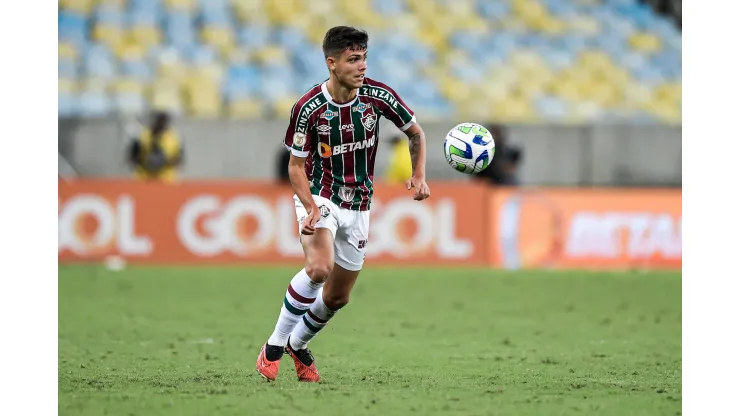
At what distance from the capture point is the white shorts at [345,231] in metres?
8.23

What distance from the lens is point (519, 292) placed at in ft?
49.5

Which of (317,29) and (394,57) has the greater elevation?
(317,29)

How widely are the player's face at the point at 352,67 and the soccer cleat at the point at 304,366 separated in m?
1.88

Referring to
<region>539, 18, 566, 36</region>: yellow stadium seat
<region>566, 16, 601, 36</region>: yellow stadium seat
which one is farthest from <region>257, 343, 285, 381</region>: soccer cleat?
<region>566, 16, 601, 36</region>: yellow stadium seat

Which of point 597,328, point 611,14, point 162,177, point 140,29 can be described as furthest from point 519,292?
point 611,14

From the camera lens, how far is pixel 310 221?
796 cm

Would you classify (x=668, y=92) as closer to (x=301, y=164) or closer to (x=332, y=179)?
(x=332, y=179)

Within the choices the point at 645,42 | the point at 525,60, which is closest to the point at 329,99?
the point at 525,60

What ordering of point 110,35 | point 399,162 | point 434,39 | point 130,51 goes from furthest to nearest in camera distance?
point 434,39
point 110,35
point 130,51
point 399,162

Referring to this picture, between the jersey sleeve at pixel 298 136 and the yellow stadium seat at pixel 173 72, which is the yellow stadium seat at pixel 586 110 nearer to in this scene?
the yellow stadium seat at pixel 173 72

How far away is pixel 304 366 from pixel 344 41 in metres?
2.24

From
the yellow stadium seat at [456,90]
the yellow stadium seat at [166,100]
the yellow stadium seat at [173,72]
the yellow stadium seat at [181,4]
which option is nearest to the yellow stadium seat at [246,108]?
the yellow stadium seat at [166,100]

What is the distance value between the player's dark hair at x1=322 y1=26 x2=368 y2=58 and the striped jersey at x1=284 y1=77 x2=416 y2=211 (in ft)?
0.94

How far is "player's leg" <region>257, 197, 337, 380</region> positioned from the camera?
26.4 feet
